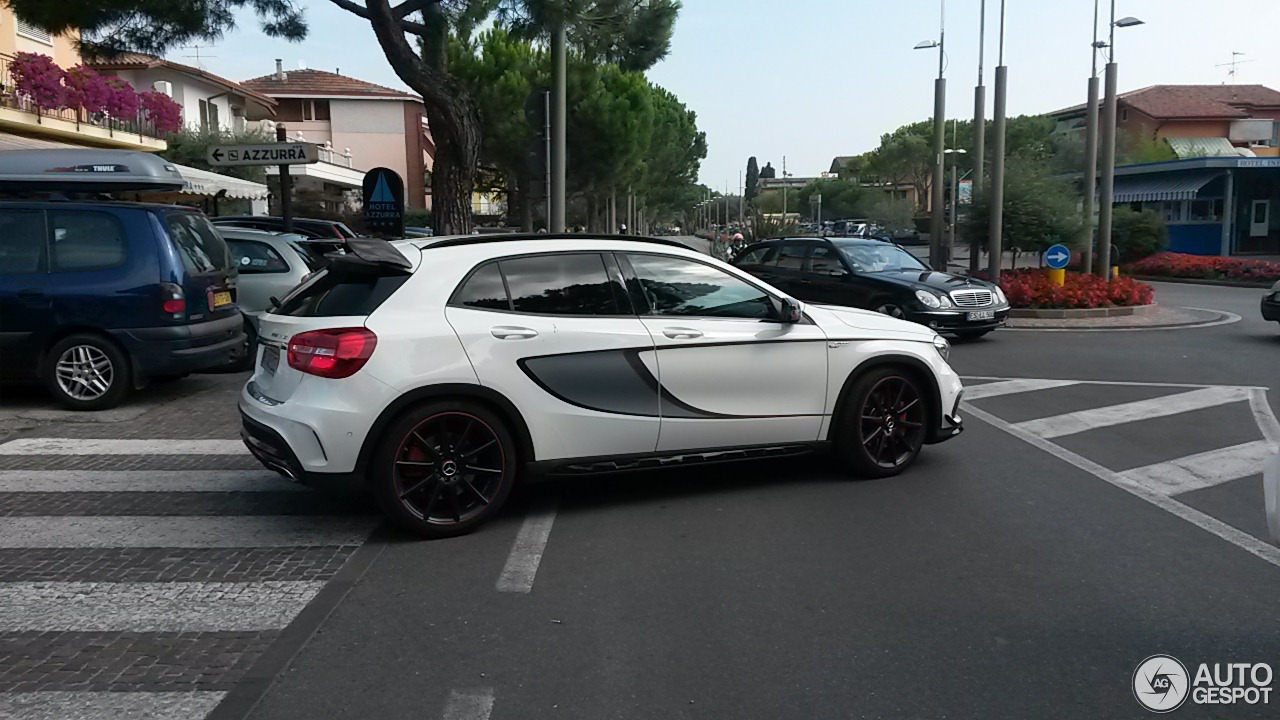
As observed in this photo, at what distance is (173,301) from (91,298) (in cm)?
64

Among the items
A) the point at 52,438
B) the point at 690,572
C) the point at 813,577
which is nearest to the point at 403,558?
the point at 690,572

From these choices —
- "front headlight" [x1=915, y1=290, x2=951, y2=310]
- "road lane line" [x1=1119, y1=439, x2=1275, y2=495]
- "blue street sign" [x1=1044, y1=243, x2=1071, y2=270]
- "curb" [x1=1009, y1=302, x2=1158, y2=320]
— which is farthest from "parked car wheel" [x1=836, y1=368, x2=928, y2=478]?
"blue street sign" [x1=1044, y1=243, x2=1071, y2=270]

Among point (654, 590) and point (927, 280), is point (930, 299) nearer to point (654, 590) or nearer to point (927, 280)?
point (927, 280)

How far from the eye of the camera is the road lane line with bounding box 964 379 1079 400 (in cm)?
1077

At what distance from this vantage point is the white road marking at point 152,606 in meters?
4.52

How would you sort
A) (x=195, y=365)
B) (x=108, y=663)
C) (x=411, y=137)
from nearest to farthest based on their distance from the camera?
1. (x=108, y=663)
2. (x=195, y=365)
3. (x=411, y=137)

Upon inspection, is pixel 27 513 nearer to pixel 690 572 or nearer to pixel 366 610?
pixel 366 610

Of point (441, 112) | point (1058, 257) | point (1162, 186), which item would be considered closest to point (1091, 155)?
point (1058, 257)

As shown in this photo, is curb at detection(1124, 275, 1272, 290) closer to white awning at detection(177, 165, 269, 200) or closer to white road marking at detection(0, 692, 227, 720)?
white awning at detection(177, 165, 269, 200)

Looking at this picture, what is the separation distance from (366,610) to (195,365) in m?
5.71

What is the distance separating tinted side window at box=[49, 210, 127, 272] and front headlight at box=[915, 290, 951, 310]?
32.4 ft

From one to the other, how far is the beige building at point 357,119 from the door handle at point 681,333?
5299 cm

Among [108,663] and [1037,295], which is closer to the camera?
[108,663]

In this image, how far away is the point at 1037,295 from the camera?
63.3 ft
